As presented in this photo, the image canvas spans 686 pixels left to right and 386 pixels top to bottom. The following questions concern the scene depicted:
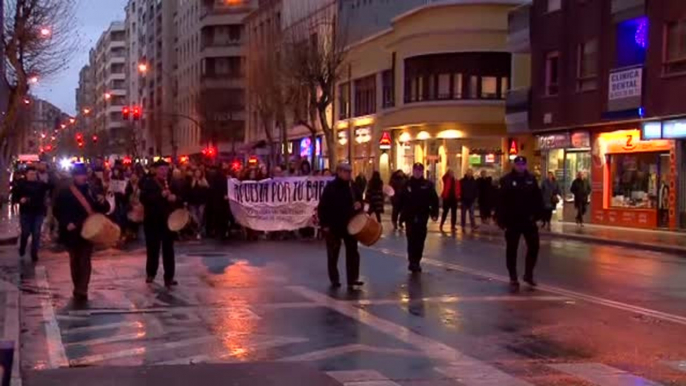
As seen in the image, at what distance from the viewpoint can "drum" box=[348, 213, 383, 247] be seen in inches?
551

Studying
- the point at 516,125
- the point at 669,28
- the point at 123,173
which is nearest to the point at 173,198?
the point at 123,173

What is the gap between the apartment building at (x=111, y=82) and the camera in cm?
15450

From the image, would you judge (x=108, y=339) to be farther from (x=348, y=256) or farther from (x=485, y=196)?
(x=485, y=196)

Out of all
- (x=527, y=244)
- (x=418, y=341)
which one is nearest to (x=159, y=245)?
(x=527, y=244)

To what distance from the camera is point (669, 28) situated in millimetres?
26844

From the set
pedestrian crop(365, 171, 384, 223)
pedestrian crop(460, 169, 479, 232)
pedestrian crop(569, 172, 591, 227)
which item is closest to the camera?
pedestrian crop(365, 171, 384, 223)

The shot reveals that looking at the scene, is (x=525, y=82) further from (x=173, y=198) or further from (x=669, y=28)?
(x=173, y=198)

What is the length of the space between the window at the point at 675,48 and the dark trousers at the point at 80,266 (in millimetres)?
18641

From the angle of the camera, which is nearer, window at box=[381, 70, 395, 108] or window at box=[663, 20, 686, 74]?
window at box=[663, 20, 686, 74]

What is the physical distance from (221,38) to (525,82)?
48578 millimetres

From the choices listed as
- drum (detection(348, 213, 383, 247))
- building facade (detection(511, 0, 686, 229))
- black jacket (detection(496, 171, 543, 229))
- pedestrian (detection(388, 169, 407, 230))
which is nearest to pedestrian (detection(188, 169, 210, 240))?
pedestrian (detection(388, 169, 407, 230))

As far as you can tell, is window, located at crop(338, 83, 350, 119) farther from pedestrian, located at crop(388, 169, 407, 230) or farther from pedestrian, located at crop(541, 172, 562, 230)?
pedestrian, located at crop(541, 172, 562, 230)

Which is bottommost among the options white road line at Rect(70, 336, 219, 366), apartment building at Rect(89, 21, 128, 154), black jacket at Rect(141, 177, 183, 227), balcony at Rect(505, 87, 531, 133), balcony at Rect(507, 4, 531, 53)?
white road line at Rect(70, 336, 219, 366)

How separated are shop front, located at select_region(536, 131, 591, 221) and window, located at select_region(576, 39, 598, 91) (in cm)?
156
